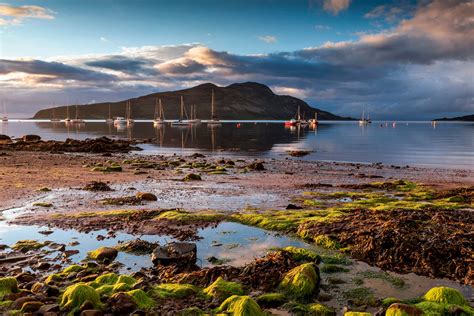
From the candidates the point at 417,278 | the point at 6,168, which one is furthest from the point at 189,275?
the point at 6,168

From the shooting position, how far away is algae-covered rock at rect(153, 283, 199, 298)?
9320 millimetres

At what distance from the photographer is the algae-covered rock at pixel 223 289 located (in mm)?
9344

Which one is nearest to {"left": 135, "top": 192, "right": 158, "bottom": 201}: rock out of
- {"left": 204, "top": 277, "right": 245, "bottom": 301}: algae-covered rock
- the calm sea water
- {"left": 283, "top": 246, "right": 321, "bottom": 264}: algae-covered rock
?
{"left": 283, "top": 246, "right": 321, "bottom": 264}: algae-covered rock

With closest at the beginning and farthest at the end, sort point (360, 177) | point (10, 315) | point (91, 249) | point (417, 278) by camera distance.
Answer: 1. point (10, 315)
2. point (417, 278)
3. point (91, 249)
4. point (360, 177)

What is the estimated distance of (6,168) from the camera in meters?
32.9

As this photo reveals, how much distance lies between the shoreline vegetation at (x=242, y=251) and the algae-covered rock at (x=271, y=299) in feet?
0.12

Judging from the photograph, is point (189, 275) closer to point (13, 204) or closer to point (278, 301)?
point (278, 301)

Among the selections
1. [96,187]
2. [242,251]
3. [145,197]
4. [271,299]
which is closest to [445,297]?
[271,299]

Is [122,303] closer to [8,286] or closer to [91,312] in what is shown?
[91,312]

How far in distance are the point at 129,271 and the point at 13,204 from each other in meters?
11.4

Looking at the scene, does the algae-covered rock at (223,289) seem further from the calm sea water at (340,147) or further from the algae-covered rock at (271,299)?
the calm sea water at (340,147)

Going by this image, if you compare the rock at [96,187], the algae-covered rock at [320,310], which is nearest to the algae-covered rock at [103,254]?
the algae-covered rock at [320,310]

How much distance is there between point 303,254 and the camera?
12.2 metres

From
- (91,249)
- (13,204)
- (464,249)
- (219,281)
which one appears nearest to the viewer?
(219,281)
